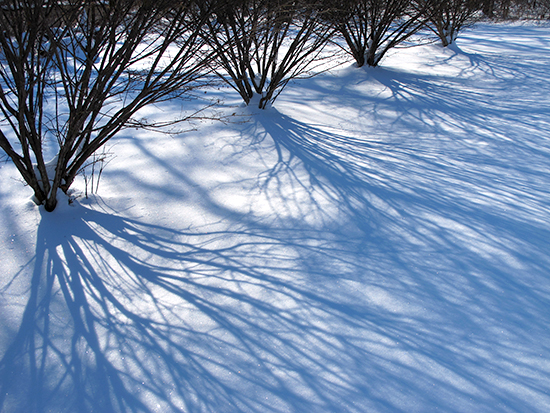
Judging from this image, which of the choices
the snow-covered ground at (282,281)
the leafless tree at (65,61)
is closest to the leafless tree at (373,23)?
the snow-covered ground at (282,281)

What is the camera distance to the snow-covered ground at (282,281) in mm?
1769

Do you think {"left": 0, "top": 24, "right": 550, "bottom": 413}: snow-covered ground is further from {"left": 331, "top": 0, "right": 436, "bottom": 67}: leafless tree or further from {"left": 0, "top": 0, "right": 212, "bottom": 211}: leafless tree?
{"left": 331, "top": 0, "right": 436, "bottom": 67}: leafless tree

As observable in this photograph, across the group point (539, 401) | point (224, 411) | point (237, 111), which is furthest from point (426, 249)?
point (237, 111)

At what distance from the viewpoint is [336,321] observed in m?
2.09

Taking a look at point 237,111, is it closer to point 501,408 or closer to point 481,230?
point 481,230

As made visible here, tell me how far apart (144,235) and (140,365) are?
3.70 ft

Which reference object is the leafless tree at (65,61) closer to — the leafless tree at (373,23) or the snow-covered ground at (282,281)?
the snow-covered ground at (282,281)

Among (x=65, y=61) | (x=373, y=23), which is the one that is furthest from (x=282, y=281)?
(x=373, y=23)

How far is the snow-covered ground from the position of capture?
1.77m

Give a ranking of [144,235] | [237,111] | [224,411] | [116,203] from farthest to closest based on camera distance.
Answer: [237,111], [116,203], [144,235], [224,411]

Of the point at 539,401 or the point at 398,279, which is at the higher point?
the point at 398,279

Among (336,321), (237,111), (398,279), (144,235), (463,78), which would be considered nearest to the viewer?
(336,321)

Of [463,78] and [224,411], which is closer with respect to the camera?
[224,411]

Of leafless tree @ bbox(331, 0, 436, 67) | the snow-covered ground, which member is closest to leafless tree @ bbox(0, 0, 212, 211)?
the snow-covered ground
